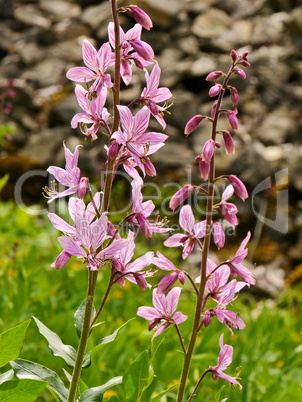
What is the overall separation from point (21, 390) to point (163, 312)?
0.48 meters

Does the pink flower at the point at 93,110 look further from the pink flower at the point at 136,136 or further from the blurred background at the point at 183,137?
the blurred background at the point at 183,137

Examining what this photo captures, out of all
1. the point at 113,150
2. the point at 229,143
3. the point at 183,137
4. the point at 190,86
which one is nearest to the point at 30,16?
the point at 190,86

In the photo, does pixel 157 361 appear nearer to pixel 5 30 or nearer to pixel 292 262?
pixel 292 262

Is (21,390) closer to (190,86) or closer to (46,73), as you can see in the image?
(190,86)

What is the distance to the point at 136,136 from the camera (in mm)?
1669

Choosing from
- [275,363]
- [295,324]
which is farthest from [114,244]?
[295,324]

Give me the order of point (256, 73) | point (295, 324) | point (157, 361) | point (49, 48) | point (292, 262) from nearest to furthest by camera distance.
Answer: point (157, 361) → point (295, 324) → point (292, 262) → point (256, 73) → point (49, 48)

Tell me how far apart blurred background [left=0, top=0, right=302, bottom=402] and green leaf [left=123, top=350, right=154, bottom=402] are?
43.9 inches

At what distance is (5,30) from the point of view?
47.8 ft

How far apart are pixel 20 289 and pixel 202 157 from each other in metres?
1.96

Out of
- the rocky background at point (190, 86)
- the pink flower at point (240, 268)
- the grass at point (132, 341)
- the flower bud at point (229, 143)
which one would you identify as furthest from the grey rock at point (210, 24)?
the pink flower at point (240, 268)

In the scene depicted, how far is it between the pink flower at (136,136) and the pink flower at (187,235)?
206mm

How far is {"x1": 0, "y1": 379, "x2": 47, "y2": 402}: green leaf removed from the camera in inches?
62.4

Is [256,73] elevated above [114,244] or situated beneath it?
situated beneath
